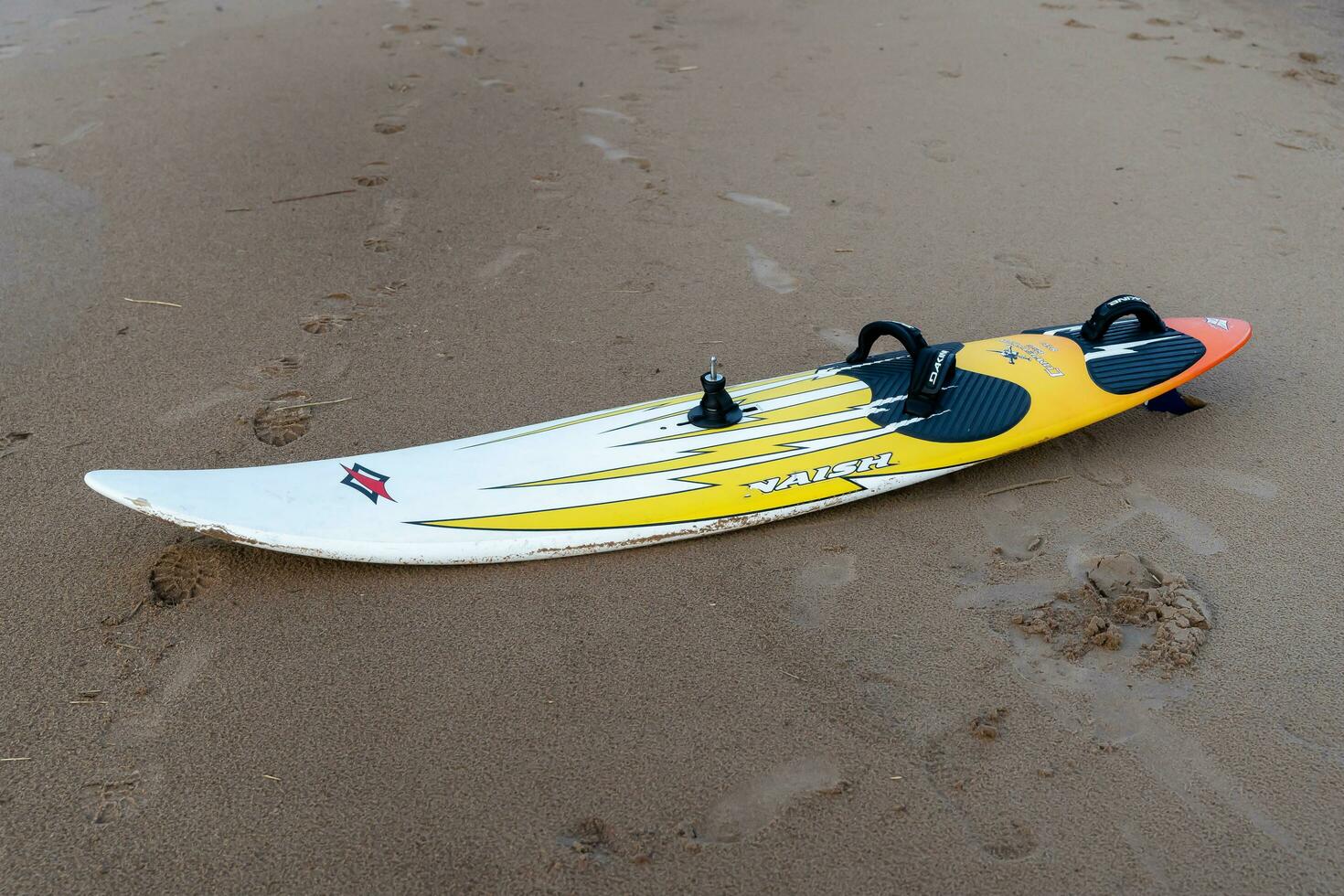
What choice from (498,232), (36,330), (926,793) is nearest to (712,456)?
(926,793)

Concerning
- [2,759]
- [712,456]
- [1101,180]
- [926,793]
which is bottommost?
[2,759]

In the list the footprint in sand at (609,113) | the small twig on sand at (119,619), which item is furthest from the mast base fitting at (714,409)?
the footprint in sand at (609,113)

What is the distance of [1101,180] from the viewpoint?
5594 mm

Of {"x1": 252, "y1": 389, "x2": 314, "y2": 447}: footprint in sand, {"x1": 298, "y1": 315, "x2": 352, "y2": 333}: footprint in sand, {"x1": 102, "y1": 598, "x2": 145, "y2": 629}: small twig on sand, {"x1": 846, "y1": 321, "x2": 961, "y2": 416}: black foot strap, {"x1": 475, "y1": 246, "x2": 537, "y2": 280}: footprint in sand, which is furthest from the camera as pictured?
{"x1": 475, "y1": 246, "x2": 537, "y2": 280}: footprint in sand

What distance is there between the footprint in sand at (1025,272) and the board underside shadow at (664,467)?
1115 mm

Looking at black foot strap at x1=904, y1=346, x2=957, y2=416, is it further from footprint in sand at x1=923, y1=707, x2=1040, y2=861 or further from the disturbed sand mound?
footprint in sand at x1=923, y1=707, x2=1040, y2=861

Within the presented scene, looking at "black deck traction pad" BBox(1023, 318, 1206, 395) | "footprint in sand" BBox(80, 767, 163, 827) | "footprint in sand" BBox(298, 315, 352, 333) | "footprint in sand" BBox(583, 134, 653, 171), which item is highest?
"black deck traction pad" BBox(1023, 318, 1206, 395)

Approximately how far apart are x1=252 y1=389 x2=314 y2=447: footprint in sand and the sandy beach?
32mm

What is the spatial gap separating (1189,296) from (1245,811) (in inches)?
116

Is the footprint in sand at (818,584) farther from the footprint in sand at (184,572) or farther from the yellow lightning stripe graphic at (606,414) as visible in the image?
the footprint in sand at (184,572)

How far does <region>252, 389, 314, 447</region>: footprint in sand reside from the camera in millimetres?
3684

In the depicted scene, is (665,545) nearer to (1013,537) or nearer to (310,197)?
(1013,537)

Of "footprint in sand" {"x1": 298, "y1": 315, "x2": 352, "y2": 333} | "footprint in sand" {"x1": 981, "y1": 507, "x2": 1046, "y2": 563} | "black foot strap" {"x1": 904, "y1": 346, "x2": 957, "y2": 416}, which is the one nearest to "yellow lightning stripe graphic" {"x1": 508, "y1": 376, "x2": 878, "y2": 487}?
"black foot strap" {"x1": 904, "y1": 346, "x2": 957, "y2": 416}

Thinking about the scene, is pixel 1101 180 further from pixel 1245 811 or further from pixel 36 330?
pixel 36 330
